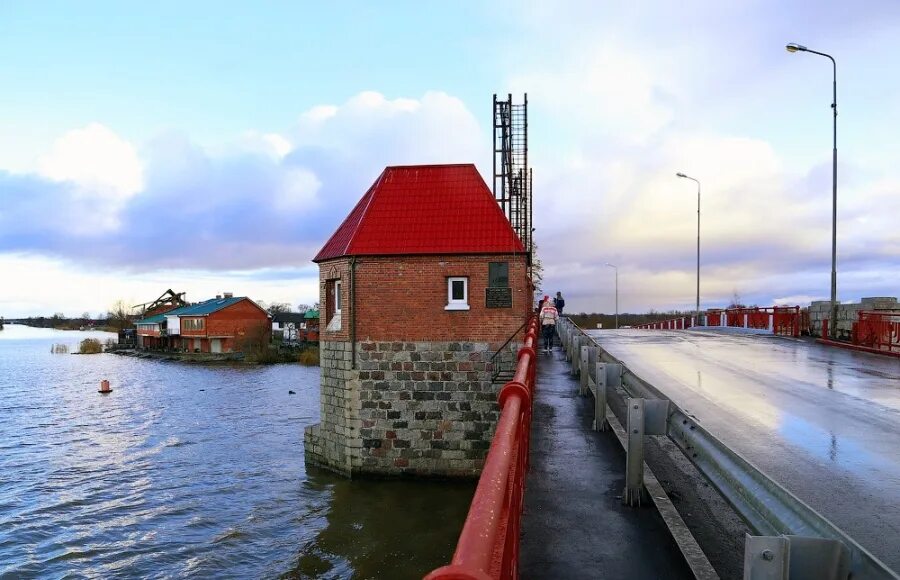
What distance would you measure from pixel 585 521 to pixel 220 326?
73625 millimetres

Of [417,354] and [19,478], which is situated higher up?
[417,354]

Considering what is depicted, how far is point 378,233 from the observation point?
57.8ft

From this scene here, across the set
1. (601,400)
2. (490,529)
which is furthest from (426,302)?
(490,529)

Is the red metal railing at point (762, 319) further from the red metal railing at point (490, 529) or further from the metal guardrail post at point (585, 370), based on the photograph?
the red metal railing at point (490, 529)

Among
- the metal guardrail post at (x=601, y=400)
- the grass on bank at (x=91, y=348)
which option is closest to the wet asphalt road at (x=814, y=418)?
the metal guardrail post at (x=601, y=400)

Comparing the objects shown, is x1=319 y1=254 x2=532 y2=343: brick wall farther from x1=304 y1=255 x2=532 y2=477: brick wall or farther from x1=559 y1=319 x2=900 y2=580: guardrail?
x1=559 y1=319 x2=900 y2=580: guardrail

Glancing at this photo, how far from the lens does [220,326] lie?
72.4 metres

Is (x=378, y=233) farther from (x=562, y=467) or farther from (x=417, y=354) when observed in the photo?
(x=562, y=467)

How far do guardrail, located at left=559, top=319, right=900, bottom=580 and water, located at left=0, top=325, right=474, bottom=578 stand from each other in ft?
29.0

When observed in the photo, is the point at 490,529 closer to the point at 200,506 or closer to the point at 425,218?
the point at 425,218

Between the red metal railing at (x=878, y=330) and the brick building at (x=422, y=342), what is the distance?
11.1 metres

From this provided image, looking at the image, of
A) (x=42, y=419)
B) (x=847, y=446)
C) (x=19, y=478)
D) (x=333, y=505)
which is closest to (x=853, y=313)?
(x=847, y=446)

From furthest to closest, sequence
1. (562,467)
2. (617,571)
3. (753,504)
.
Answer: (562,467) → (617,571) → (753,504)

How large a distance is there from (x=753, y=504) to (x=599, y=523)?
5.52 ft
